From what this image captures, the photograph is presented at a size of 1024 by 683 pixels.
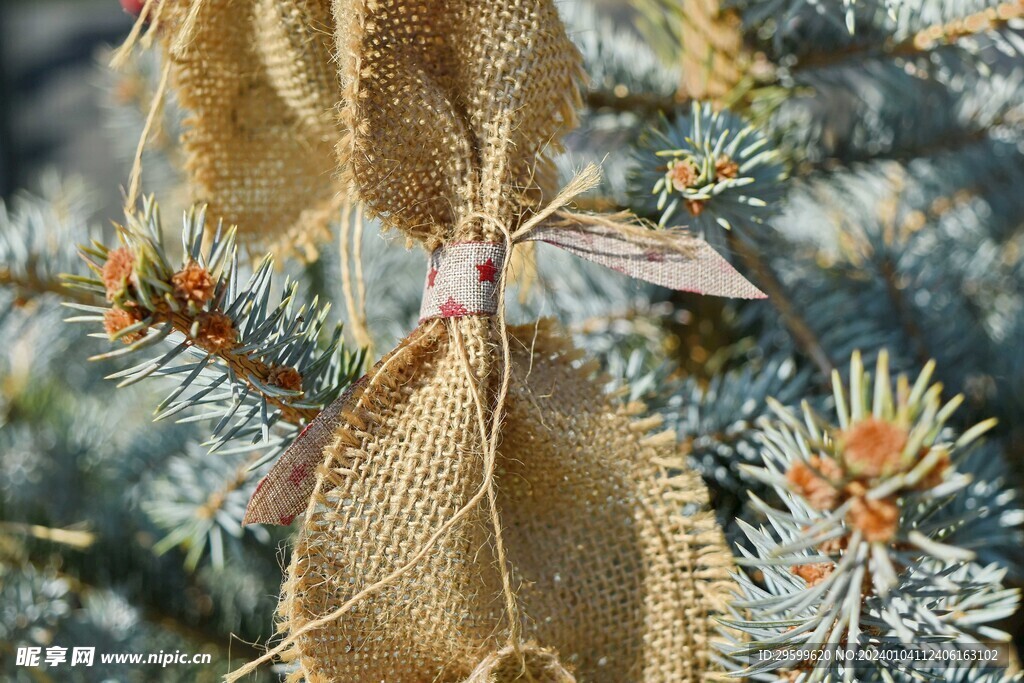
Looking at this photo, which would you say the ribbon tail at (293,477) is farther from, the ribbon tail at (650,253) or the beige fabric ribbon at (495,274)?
the ribbon tail at (650,253)

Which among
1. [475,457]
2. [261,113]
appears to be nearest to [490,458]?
[475,457]

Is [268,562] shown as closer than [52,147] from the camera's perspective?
Yes

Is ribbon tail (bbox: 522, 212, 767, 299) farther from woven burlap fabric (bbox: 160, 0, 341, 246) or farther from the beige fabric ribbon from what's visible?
woven burlap fabric (bbox: 160, 0, 341, 246)

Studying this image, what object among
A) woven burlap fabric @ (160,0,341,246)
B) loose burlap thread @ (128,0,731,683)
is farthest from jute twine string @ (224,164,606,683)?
woven burlap fabric @ (160,0,341,246)

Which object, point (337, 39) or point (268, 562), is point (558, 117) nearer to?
point (337, 39)

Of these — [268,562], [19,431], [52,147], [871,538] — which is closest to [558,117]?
[871,538]

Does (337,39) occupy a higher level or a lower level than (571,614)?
higher

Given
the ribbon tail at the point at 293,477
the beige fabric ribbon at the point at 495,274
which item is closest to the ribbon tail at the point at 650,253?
the beige fabric ribbon at the point at 495,274

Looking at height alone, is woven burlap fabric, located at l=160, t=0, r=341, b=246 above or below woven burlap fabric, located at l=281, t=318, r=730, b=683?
above
